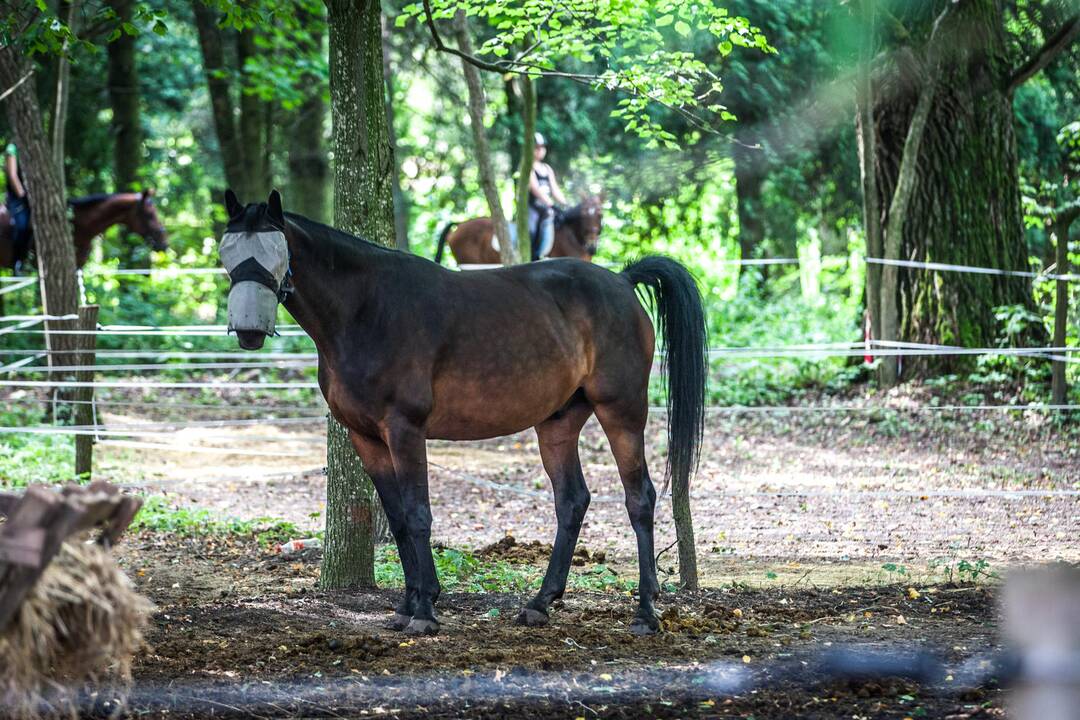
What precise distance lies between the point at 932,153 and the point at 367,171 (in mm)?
7908

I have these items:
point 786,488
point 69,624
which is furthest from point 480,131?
point 69,624

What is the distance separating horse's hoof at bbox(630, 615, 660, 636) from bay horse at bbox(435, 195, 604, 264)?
10446 mm

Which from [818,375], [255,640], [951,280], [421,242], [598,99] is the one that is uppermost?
[598,99]

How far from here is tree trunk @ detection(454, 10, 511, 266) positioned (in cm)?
1024

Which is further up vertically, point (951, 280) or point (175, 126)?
point (175, 126)

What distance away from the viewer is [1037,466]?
357 inches

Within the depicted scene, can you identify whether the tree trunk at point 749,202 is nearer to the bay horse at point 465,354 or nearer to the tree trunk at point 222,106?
the tree trunk at point 222,106

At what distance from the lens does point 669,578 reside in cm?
647

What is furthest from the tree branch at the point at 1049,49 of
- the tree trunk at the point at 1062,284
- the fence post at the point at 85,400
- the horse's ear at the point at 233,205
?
the fence post at the point at 85,400

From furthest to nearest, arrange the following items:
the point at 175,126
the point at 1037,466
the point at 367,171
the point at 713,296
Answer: the point at 175,126 → the point at 713,296 → the point at 1037,466 → the point at 367,171

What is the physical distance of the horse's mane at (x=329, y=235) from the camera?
5270 millimetres

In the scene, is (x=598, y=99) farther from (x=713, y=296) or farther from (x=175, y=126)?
(x=175, y=126)

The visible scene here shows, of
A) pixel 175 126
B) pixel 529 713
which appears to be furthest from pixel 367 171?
pixel 175 126

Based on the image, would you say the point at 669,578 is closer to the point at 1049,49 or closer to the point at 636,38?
the point at 636,38
